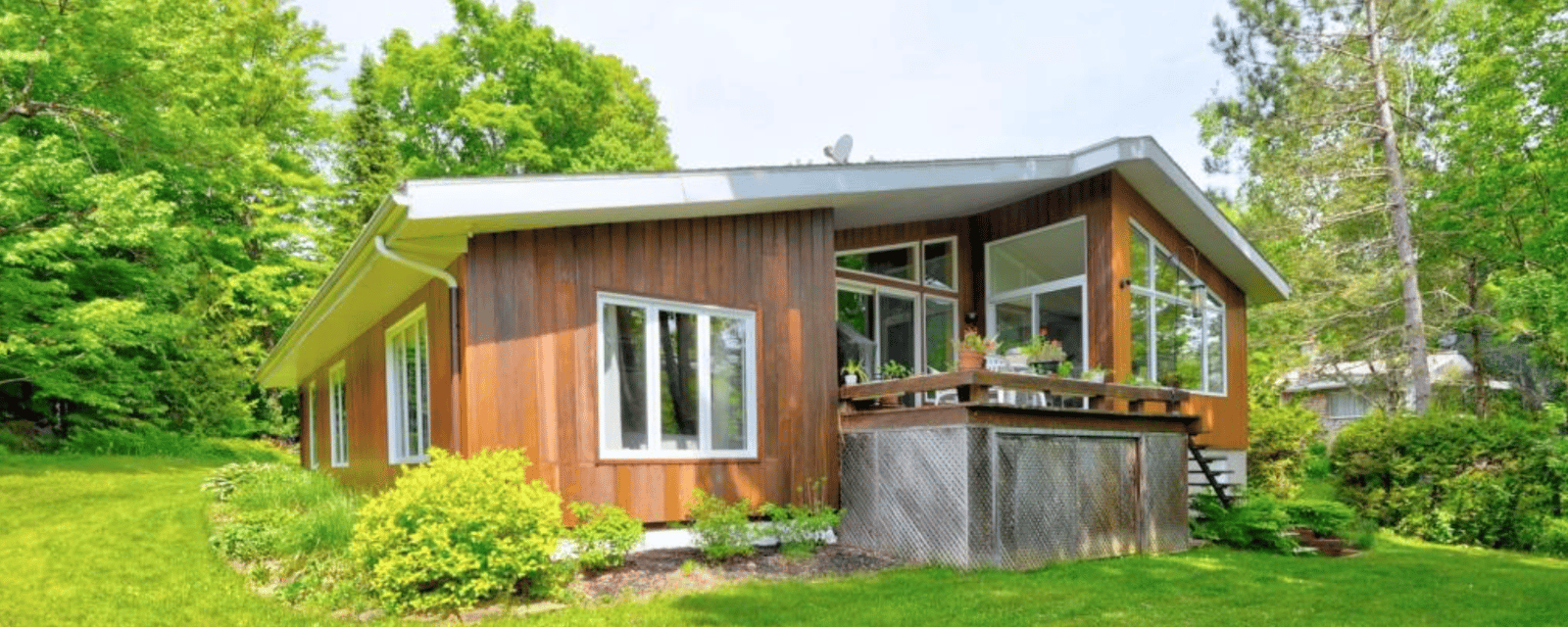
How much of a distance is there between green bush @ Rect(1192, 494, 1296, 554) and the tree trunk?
26.5 feet

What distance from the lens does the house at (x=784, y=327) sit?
693 centimetres

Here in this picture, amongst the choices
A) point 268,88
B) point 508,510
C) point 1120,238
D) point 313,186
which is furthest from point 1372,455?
point 268,88

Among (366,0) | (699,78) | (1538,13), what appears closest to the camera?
(1538,13)

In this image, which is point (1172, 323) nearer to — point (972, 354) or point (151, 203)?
point (972, 354)

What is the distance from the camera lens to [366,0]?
24531 mm

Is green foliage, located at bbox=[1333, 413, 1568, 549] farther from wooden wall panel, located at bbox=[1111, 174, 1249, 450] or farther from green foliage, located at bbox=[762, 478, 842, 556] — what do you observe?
green foliage, located at bbox=[762, 478, 842, 556]

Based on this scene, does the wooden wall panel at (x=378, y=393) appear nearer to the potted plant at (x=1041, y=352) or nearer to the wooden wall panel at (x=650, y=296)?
the wooden wall panel at (x=650, y=296)

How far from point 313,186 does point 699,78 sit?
42.0ft

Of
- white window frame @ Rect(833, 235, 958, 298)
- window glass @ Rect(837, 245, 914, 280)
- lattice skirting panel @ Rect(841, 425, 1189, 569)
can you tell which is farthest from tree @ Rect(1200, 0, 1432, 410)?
lattice skirting panel @ Rect(841, 425, 1189, 569)

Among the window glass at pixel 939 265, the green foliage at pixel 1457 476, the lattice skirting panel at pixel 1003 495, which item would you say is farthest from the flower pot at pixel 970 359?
the green foliage at pixel 1457 476

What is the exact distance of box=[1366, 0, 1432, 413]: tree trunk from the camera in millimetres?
16156

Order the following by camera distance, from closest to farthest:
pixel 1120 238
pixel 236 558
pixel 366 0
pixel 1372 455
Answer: pixel 236 558 → pixel 1120 238 → pixel 1372 455 → pixel 366 0

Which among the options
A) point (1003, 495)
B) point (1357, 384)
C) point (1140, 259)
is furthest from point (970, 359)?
point (1357, 384)

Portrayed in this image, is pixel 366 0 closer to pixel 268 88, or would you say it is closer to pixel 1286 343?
pixel 268 88
